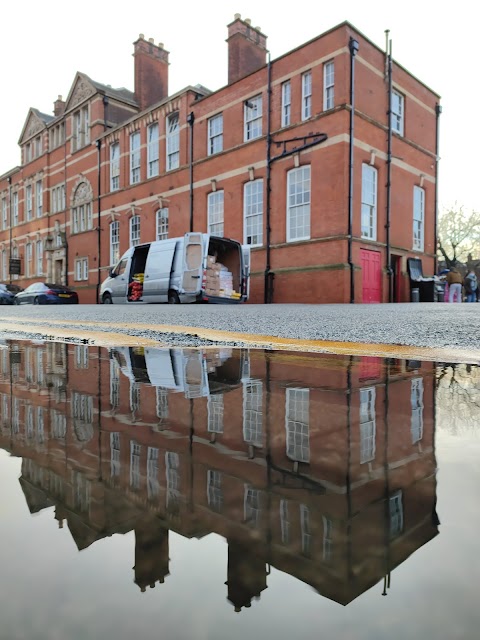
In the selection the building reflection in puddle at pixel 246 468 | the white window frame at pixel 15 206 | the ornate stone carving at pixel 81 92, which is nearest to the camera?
the building reflection in puddle at pixel 246 468

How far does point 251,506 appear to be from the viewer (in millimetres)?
792

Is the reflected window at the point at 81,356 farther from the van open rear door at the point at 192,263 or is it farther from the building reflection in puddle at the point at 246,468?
the van open rear door at the point at 192,263

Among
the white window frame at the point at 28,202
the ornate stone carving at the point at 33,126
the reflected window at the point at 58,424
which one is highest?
the ornate stone carving at the point at 33,126

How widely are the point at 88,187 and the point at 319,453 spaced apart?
1228 inches

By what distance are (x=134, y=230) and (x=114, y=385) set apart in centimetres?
2526

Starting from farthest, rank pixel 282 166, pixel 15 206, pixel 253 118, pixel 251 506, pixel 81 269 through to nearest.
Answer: pixel 15 206, pixel 81 269, pixel 253 118, pixel 282 166, pixel 251 506

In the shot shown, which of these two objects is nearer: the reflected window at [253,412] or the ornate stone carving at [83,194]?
the reflected window at [253,412]

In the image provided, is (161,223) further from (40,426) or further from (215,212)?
(40,426)

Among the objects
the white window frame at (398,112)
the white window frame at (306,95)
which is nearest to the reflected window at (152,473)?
the white window frame at (306,95)

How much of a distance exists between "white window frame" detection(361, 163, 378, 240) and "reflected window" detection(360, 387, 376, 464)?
56.9 feet

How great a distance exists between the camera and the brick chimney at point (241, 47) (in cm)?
2259

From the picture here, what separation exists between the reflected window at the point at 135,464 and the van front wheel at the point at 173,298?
16.5 meters

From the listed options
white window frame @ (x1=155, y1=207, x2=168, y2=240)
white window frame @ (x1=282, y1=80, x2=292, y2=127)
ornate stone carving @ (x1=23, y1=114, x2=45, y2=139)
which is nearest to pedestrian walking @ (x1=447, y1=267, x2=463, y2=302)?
white window frame @ (x1=282, y1=80, x2=292, y2=127)

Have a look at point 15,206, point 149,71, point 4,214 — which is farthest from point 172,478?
point 4,214
